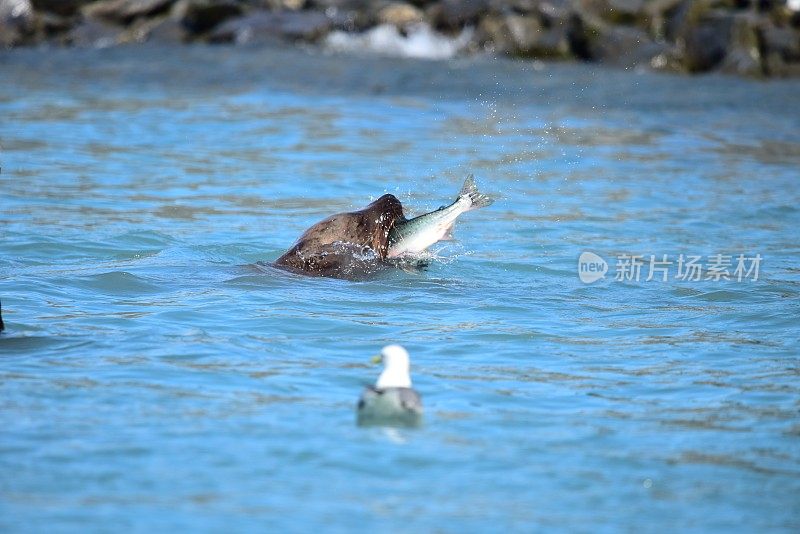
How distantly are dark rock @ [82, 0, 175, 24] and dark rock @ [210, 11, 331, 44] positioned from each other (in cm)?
146

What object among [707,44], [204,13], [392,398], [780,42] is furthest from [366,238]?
[204,13]

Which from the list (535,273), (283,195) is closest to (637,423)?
(535,273)

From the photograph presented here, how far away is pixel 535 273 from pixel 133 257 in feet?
9.00

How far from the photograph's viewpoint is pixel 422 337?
657cm

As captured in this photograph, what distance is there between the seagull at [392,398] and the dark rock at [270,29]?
59.0 feet

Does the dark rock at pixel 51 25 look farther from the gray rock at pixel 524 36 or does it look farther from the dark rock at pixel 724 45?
the dark rock at pixel 724 45

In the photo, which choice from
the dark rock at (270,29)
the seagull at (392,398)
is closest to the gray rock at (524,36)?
the dark rock at (270,29)

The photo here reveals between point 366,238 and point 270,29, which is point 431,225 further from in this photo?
point 270,29

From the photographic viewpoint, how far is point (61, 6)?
2388 cm

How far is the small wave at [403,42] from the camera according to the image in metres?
21.9

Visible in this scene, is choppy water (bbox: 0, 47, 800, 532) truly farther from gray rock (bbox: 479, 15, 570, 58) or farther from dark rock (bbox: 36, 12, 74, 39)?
dark rock (bbox: 36, 12, 74, 39)

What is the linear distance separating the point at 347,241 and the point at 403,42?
15.3m

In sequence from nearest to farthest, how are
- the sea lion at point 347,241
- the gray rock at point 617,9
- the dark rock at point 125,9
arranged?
the sea lion at point 347,241
the gray rock at point 617,9
the dark rock at point 125,9

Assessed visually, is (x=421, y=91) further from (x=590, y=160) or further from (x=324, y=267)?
(x=324, y=267)
